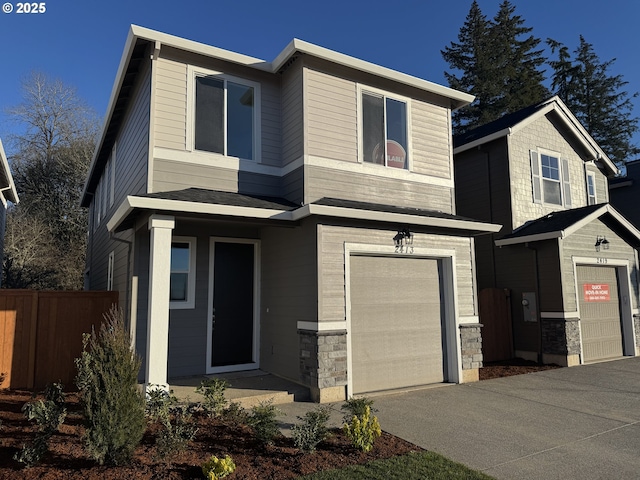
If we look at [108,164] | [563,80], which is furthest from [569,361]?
[563,80]

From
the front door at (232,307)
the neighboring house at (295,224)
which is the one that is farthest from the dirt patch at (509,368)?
the front door at (232,307)

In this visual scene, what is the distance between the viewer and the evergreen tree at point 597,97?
30734 mm

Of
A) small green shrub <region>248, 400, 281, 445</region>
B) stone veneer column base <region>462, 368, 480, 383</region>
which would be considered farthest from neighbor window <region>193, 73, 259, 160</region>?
stone veneer column base <region>462, 368, 480, 383</region>

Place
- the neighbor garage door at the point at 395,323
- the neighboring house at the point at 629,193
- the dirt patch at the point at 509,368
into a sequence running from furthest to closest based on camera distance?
the neighboring house at the point at 629,193 → the dirt patch at the point at 509,368 → the neighbor garage door at the point at 395,323

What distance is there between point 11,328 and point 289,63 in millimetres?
6569

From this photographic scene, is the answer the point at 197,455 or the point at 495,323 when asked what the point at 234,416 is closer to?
the point at 197,455

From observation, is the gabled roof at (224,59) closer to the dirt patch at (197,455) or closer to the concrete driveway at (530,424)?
the dirt patch at (197,455)

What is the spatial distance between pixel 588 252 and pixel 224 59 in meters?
9.40

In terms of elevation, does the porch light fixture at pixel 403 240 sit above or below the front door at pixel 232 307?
above

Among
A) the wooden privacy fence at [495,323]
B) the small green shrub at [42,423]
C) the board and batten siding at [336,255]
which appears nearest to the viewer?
the small green shrub at [42,423]

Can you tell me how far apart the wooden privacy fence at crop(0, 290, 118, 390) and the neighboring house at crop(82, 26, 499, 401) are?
36.7 inches

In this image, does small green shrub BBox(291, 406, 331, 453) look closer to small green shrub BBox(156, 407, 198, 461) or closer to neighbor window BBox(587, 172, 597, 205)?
small green shrub BBox(156, 407, 198, 461)

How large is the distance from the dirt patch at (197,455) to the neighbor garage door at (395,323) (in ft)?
7.36

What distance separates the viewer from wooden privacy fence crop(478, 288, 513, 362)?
34.7 ft
